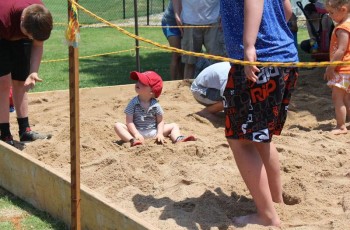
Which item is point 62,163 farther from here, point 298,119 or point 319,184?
point 298,119

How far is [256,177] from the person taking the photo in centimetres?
405

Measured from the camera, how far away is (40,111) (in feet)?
25.5

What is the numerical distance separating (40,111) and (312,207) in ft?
13.4

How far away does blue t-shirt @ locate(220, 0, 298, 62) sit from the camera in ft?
13.1

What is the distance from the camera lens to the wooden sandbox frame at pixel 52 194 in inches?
163

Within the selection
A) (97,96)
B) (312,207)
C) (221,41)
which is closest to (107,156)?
(312,207)

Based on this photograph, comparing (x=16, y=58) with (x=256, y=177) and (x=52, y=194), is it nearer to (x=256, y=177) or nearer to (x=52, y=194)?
(x=52, y=194)

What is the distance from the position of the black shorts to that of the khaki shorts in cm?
341

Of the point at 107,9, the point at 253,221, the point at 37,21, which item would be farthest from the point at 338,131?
the point at 107,9

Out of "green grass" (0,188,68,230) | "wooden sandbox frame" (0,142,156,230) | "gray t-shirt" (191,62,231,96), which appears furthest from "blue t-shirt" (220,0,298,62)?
"gray t-shirt" (191,62,231,96)

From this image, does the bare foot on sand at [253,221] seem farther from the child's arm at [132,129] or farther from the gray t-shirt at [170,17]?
the gray t-shirt at [170,17]

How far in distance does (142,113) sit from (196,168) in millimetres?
1172

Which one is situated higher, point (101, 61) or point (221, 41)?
point (221, 41)

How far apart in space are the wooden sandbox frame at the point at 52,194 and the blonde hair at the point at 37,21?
94cm
